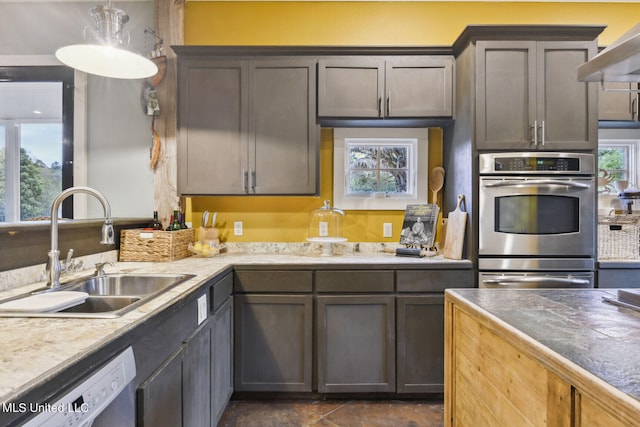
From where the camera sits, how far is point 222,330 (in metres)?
2.03

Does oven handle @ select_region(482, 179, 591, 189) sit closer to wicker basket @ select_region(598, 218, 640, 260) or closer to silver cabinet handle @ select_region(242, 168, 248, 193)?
wicker basket @ select_region(598, 218, 640, 260)

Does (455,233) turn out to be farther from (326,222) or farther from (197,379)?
(197,379)

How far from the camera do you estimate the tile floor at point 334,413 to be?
214 cm

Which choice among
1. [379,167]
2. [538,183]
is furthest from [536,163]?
[379,167]

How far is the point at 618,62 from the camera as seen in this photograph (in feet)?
4.07

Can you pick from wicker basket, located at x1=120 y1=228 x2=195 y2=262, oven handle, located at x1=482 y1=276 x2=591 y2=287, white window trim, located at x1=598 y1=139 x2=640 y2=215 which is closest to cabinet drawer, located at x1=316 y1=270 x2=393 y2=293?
oven handle, located at x1=482 y1=276 x2=591 y2=287

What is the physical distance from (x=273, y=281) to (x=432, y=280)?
1.05 metres

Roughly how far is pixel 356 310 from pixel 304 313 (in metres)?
0.34

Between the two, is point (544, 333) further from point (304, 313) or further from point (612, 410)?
point (304, 313)

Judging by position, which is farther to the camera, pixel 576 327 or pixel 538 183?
pixel 538 183

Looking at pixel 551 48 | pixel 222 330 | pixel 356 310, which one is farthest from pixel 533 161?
pixel 222 330

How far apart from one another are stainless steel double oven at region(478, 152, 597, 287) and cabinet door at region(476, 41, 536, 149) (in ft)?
0.46

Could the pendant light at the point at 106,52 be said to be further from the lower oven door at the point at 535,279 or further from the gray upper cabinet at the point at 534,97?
the lower oven door at the point at 535,279

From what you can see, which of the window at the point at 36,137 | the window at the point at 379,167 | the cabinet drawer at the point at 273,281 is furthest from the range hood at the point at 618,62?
the window at the point at 36,137
